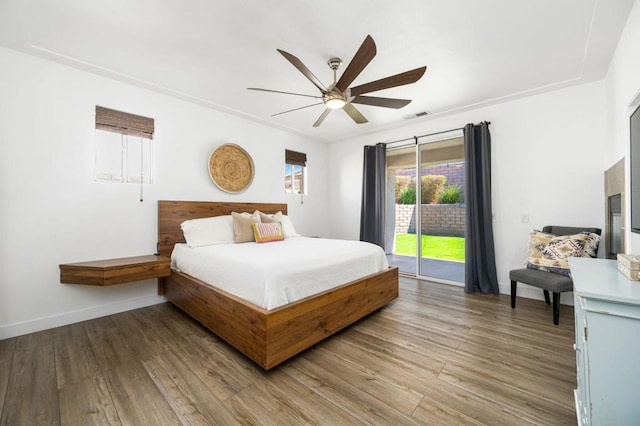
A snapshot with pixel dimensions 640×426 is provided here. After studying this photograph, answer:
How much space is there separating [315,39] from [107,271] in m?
2.90

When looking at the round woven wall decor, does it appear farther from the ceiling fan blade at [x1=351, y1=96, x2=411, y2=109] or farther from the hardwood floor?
the ceiling fan blade at [x1=351, y1=96, x2=411, y2=109]

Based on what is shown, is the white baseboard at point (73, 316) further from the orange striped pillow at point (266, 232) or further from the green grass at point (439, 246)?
the green grass at point (439, 246)

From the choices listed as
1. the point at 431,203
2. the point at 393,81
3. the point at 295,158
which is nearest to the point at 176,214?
the point at 295,158

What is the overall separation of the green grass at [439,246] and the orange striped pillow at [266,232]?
96.2 inches

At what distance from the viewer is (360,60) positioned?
1941 mm

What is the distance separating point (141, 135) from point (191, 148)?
0.59m

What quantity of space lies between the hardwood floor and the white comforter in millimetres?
524

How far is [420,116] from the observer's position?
4086 mm

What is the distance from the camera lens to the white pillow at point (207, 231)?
3.12 meters

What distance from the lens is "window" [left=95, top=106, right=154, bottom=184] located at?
2.90 metres

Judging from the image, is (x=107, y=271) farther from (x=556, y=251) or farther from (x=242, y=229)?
(x=556, y=251)

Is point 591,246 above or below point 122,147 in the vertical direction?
below

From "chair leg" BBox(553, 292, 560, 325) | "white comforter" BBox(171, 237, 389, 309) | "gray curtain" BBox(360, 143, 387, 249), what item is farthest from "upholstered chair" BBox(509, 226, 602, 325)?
"gray curtain" BBox(360, 143, 387, 249)

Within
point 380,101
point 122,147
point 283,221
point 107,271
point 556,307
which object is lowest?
point 556,307
